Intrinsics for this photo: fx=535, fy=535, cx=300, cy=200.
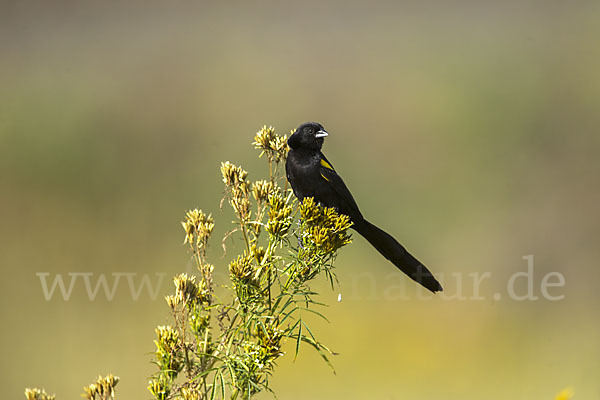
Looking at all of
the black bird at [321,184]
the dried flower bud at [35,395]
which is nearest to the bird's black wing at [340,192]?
the black bird at [321,184]

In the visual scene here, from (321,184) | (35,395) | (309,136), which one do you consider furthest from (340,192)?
(35,395)

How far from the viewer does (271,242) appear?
1.49 m

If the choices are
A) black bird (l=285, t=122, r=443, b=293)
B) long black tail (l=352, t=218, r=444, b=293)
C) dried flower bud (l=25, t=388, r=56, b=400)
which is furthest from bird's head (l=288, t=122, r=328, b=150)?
dried flower bud (l=25, t=388, r=56, b=400)

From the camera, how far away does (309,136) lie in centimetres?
231

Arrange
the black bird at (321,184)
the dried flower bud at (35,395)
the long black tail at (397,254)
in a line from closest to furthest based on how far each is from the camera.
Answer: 1. the dried flower bud at (35,395)
2. the long black tail at (397,254)
3. the black bird at (321,184)

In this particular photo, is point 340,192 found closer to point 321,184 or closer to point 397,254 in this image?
point 321,184

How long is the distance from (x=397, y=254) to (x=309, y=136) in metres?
0.63

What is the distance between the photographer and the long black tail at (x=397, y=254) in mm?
2088

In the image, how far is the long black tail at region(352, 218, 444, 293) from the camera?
209cm

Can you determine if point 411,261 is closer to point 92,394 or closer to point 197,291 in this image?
point 197,291

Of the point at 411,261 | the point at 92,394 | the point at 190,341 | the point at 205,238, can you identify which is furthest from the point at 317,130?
the point at 92,394

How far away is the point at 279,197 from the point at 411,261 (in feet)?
2.90

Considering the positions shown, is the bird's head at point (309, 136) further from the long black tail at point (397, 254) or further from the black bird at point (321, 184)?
the long black tail at point (397, 254)

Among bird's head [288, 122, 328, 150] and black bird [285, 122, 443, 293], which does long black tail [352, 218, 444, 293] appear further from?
bird's head [288, 122, 328, 150]
